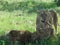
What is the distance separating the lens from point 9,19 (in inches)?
437

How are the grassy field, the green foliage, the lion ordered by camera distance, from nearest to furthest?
the lion < the grassy field < the green foliage

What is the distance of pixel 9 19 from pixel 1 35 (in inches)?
103

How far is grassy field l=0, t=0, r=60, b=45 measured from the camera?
9.71 meters

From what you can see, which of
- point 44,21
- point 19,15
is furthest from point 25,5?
point 44,21

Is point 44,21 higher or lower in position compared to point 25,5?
lower

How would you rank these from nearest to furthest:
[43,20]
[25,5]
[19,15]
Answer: [43,20] → [19,15] → [25,5]

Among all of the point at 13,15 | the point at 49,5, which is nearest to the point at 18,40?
the point at 13,15

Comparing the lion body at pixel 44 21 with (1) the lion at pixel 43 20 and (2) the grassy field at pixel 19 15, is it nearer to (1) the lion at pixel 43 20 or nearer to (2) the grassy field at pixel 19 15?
(1) the lion at pixel 43 20

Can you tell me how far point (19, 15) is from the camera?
1209cm

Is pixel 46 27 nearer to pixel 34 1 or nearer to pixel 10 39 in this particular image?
pixel 10 39

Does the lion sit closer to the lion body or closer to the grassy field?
the lion body

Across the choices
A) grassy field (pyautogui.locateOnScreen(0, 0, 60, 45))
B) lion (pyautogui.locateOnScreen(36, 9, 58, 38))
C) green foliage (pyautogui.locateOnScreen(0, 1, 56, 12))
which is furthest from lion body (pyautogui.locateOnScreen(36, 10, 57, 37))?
green foliage (pyautogui.locateOnScreen(0, 1, 56, 12))

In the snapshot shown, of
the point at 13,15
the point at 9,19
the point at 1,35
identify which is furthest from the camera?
the point at 13,15

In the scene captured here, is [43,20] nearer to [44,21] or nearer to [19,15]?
[44,21]
